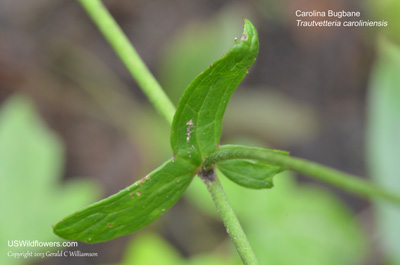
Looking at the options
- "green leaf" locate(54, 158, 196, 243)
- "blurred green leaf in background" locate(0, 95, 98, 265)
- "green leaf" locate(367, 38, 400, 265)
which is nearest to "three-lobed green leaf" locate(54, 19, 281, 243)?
"green leaf" locate(54, 158, 196, 243)

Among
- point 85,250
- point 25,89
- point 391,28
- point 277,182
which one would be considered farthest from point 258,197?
point 25,89

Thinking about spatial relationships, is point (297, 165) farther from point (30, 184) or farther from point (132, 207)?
point (30, 184)

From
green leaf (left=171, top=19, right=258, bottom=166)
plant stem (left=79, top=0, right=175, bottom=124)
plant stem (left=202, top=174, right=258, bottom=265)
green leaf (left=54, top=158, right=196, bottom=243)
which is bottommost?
plant stem (left=202, top=174, right=258, bottom=265)

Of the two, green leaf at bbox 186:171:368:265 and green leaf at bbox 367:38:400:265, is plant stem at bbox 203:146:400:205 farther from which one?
green leaf at bbox 186:171:368:265

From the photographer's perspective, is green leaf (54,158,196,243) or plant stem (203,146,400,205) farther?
green leaf (54,158,196,243)

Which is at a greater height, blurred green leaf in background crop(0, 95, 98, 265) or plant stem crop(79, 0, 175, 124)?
blurred green leaf in background crop(0, 95, 98, 265)

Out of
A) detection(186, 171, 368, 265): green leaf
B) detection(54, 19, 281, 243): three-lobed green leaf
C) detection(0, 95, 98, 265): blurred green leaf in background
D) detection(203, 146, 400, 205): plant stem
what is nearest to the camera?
detection(203, 146, 400, 205): plant stem
